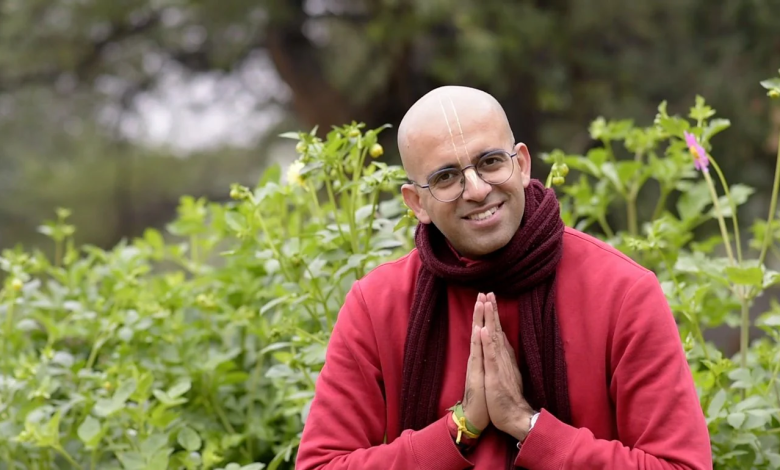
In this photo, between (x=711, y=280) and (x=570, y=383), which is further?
(x=711, y=280)

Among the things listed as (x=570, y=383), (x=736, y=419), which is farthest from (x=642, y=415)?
(x=736, y=419)

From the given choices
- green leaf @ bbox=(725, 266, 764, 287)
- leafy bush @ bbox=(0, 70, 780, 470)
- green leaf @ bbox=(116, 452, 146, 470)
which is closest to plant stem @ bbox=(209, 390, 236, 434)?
leafy bush @ bbox=(0, 70, 780, 470)

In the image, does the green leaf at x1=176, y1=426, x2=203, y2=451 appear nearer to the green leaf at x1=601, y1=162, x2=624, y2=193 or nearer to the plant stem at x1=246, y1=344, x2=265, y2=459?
the plant stem at x1=246, y1=344, x2=265, y2=459

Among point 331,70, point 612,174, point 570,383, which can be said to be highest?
point 331,70

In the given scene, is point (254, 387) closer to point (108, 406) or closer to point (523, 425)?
point (108, 406)

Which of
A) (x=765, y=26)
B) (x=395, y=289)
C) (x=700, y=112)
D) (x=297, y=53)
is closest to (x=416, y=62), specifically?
(x=297, y=53)

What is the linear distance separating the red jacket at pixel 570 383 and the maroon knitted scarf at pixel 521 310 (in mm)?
22

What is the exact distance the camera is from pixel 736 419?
80.7 inches

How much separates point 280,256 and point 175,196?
991 cm

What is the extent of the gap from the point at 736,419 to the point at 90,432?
1342 mm

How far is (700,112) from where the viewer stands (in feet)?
7.72

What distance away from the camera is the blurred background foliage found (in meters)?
6.83

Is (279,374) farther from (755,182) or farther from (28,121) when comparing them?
(28,121)

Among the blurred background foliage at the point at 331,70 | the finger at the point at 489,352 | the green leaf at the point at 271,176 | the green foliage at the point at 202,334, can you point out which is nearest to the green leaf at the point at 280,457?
the green foliage at the point at 202,334
